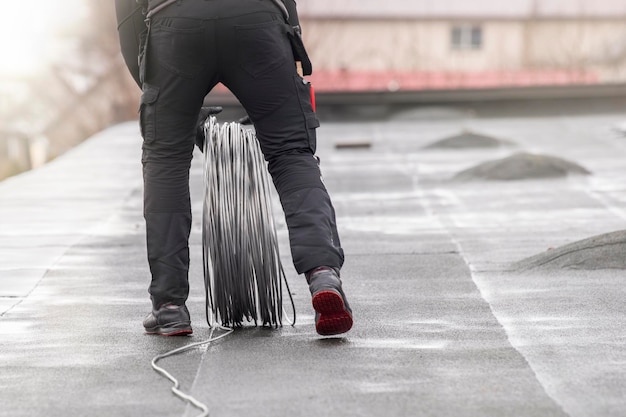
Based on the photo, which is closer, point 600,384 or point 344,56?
point 600,384

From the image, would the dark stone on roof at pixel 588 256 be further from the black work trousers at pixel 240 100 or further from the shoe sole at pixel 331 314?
the shoe sole at pixel 331 314

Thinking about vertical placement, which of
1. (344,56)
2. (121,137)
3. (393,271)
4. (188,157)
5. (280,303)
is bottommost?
(344,56)

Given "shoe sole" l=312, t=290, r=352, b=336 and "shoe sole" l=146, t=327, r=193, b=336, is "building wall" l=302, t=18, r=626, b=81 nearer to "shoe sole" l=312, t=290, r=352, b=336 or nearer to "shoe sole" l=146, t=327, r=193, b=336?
"shoe sole" l=146, t=327, r=193, b=336

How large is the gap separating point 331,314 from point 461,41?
36981mm

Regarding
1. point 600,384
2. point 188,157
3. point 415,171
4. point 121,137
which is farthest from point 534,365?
point 121,137

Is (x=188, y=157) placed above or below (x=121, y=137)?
above

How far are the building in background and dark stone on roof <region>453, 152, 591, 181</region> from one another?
2168 centimetres

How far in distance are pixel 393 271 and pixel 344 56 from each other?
3146cm

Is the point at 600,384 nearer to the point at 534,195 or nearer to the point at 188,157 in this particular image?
the point at 188,157

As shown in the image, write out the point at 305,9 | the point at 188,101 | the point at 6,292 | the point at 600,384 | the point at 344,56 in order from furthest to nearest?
the point at 344,56
the point at 305,9
the point at 6,292
the point at 188,101
the point at 600,384

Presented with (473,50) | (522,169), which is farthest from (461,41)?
(522,169)

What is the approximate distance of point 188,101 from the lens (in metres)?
4.62

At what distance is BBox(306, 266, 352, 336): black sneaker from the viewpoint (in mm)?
4297

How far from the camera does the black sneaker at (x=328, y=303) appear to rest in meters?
4.30
